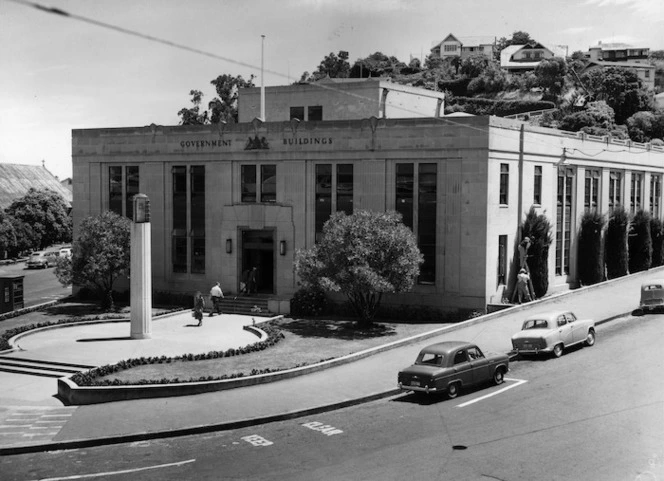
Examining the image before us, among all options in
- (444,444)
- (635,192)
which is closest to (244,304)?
(444,444)

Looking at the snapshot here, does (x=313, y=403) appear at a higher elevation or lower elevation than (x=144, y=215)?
lower

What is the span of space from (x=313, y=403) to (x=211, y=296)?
63.4 ft

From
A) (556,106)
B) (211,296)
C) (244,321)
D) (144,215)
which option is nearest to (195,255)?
(211,296)

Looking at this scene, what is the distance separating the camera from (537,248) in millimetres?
43031

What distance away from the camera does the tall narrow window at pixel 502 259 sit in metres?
41.4

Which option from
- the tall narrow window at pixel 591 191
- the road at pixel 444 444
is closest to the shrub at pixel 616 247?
the tall narrow window at pixel 591 191

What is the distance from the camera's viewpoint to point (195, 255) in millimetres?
46812

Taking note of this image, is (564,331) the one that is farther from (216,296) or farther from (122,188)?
(122,188)

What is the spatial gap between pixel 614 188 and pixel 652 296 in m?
18.7

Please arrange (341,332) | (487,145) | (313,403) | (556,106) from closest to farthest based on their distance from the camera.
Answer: (313,403) → (341,332) → (487,145) → (556,106)

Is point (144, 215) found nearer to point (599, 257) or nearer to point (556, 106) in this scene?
point (599, 257)

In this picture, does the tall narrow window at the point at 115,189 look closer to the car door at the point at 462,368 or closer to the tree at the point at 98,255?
the tree at the point at 98,255

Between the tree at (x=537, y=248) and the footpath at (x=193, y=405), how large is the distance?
1035 cm

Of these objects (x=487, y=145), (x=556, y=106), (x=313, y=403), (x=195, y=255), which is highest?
(x=556, y=106)
